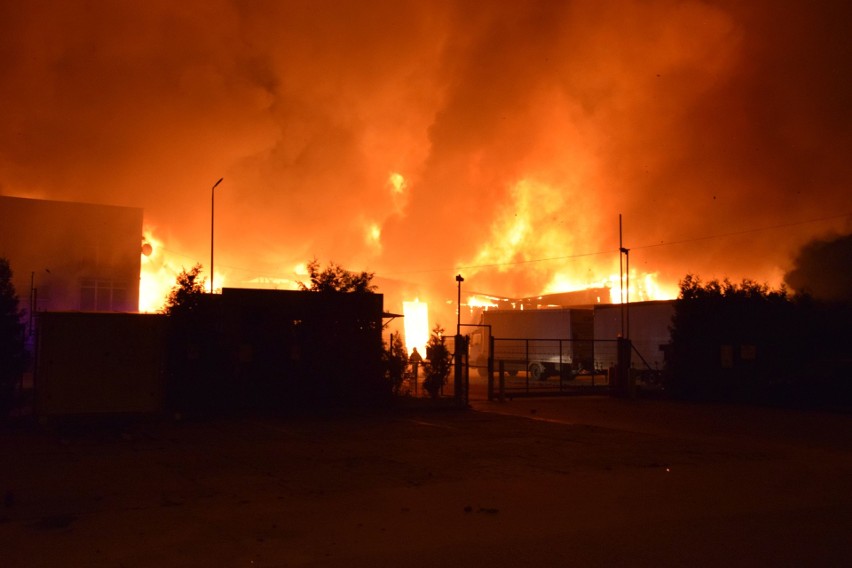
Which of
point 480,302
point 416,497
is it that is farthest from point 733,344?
point 480,302

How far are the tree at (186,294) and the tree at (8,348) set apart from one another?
3.86 m

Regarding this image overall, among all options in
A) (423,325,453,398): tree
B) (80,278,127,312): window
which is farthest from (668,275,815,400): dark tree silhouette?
(80,278,127,312): window

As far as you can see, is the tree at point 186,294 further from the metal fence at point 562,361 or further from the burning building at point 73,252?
the burning building at point 73,252

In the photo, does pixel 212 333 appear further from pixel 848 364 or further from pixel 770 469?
pixel 848 364

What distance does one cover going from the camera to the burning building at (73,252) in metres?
46.1

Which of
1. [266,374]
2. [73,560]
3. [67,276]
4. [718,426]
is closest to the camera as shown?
[73,560]

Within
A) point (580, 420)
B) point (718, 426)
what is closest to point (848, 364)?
point (718, 426)

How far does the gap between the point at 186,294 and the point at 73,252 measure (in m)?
32.0

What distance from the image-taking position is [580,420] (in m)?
19.5

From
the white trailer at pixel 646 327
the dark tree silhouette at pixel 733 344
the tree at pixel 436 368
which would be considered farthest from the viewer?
the white trailer at pixel 646 327

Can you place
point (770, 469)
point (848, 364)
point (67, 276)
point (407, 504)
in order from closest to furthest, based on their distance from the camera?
1. point (407, 504)
2. point (770, 469)
3. point (848, 364)
4. point (67, 276)

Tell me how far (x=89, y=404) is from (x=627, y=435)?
11.5 meters

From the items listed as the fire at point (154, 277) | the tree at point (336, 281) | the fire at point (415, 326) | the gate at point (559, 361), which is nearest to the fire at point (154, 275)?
the fire at point (154, 277)

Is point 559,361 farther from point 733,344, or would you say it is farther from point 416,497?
point 416,497
